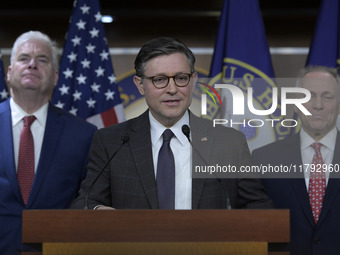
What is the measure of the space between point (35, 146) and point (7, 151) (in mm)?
154

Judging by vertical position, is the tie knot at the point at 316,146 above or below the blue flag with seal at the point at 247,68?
below

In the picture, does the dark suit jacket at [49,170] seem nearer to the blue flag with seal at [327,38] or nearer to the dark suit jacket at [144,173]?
the dark suit jacket at [144,173]

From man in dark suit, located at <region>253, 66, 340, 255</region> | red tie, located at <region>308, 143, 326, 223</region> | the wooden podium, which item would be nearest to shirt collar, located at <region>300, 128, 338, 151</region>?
man in dark suit, located at <region>253, 66, 340, 255</region>

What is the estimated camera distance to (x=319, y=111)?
263 centimetres

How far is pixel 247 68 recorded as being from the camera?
3559mm

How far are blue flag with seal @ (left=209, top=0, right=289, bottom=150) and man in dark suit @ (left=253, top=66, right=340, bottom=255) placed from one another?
74cm

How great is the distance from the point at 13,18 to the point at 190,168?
2.59m

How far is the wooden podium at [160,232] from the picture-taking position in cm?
141

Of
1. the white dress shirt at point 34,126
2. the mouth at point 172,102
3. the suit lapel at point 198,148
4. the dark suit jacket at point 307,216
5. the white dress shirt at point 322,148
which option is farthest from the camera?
the white dress shirt at point 34,126

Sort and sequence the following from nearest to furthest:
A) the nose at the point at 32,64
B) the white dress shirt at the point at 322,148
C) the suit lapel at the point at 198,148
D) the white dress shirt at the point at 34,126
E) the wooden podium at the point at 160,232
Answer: the wooden podium at the point at 160,232 → the suit lapel at the point at 198,148 → the white dress shirt at the point at 322,148 → the white dress shirt at the point at 34,126 → the nose at the point at 32,64

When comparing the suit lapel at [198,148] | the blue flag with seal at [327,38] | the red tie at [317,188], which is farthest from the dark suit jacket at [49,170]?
the blue flag with seal at [327,38]

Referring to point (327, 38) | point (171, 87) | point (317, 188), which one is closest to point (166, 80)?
point (171, 87)

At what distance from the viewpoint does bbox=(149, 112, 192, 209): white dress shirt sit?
6.75 ft

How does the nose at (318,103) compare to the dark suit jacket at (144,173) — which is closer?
the dark suit jacket at (144,173)
